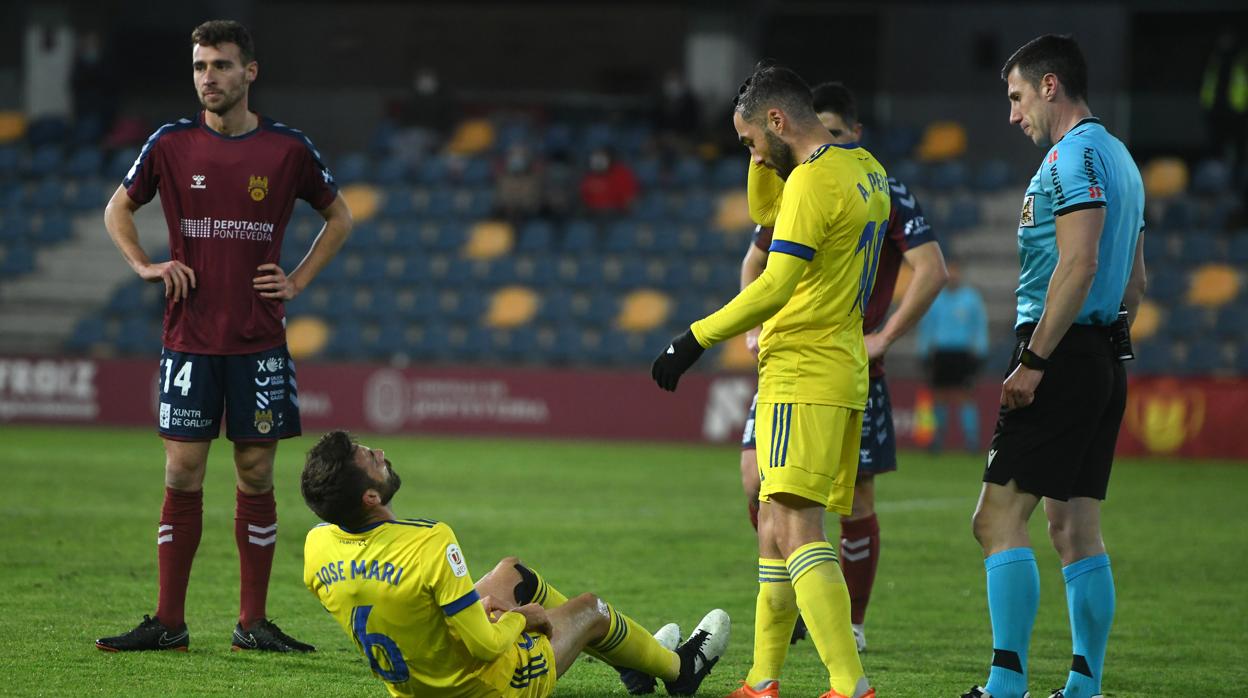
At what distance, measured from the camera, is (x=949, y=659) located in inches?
246

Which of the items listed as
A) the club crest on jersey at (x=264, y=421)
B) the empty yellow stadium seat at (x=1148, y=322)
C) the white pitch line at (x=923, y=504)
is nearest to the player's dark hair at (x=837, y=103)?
the club crest on jersey at (x=264, y=421)

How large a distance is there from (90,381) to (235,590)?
1293cm

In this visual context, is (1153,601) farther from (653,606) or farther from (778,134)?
(778,134)

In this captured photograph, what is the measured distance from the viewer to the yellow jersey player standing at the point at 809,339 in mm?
4840

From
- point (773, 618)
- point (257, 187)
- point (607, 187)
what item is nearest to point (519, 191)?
point (607, 187)

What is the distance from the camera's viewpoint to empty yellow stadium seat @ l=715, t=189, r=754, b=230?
2234 centimetres

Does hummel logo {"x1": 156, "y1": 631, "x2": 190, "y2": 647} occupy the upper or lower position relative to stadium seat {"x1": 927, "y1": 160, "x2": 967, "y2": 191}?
lower

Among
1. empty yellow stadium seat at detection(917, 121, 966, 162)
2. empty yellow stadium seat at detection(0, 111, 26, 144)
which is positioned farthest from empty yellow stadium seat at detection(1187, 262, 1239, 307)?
empty yellow stadium seat at detection(0, 111, 26, 144)

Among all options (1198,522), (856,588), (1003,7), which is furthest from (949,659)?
(1003,7)

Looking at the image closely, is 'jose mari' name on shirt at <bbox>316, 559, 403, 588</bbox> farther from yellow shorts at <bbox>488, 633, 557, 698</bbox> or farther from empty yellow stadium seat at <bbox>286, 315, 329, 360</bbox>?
empty yellow stadium seat at <bbox>286, 315, 329, 360</bbox>

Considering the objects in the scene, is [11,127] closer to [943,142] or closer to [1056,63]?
[943,142]

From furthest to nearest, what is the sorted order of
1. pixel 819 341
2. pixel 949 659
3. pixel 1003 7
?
pixel 1003 7
pixel 949 659
pixel 819 341

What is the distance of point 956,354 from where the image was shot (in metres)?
17.5

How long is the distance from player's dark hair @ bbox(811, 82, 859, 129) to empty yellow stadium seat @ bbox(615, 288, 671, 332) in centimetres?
1451
